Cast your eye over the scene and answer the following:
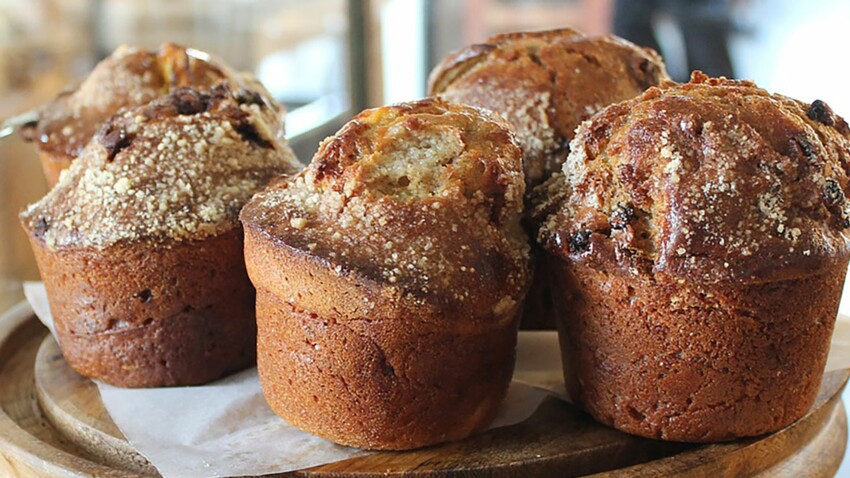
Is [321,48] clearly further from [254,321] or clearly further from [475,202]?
[475,202]

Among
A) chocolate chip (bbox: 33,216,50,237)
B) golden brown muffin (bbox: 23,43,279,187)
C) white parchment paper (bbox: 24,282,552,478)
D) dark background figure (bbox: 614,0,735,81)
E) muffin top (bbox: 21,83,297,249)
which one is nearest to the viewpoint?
white parchment paper (bbox: 24,282,552,478)

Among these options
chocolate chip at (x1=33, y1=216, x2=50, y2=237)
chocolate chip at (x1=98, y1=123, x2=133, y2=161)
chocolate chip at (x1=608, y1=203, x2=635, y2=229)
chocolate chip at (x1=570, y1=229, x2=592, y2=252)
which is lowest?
chocolate chip at (x1=33, y1=216, x2=50, y2=237)

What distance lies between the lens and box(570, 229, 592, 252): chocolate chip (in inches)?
62.1

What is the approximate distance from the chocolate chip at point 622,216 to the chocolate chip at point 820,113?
1.29 ft

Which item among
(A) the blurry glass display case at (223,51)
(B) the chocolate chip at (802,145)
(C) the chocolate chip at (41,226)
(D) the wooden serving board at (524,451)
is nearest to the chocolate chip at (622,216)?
(B) the chocolate chip at (802,145)

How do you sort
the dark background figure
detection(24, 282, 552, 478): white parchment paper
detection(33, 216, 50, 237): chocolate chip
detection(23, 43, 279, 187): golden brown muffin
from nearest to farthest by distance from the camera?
detection(24, 282, 552, 478): white parchment paper, detection(33, 216, 50, 237): chocolate chip, detection(23, 43, 279, 187): golden brown muffin, the dark background figure

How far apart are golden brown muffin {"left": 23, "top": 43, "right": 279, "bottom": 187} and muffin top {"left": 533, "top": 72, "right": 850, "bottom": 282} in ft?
3.23

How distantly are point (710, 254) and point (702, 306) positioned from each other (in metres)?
0.11

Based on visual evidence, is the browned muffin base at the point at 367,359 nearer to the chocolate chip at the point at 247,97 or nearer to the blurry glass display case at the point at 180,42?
the chocolate chip at the point at 247,97

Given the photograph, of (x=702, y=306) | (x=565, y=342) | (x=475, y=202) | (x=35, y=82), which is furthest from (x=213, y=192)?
(x=35, y=82)

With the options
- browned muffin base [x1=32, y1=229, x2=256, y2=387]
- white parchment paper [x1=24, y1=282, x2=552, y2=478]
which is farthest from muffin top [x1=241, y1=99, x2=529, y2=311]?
white parchment paper [x1=24, y1=282, x2=552, y2=478]

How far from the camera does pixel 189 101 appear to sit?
196 centimetres

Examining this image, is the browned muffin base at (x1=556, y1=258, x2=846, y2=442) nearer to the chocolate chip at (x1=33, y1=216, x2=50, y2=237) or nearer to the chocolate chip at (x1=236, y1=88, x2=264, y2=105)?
the chocolate chip at (x1=236, y1=88, x2=264, y2=105)

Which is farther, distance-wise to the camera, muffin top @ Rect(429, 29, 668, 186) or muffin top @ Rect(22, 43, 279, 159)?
muffin top @ Rect(22, 43, 279, 159)
